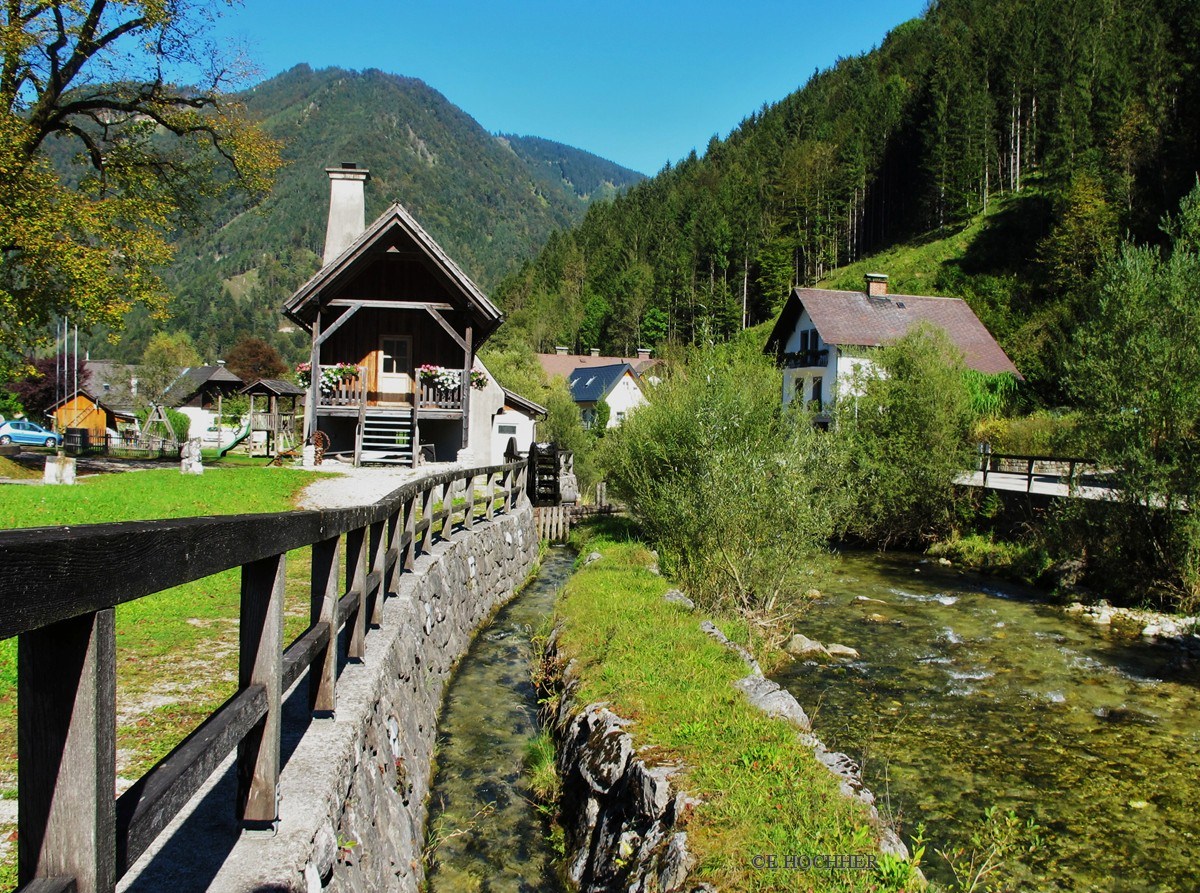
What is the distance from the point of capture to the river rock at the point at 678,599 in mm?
11500

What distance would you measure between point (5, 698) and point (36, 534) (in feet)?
17.1

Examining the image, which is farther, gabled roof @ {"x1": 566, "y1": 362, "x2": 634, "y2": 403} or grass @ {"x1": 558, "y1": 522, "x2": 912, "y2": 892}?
gabled roof @ {"x1": 566, "y1": 362, "x2": 634, "y2": 403}

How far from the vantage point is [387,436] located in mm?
23859

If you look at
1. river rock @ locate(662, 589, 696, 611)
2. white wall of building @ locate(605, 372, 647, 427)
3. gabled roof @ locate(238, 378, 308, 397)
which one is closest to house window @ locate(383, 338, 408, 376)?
gabled roof @ locate(238, 378, 308, 397)

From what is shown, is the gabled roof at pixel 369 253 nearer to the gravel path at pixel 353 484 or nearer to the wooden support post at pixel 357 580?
the gravel path at pixel 353 484

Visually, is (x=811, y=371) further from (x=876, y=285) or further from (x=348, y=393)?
(x=348, y=393)

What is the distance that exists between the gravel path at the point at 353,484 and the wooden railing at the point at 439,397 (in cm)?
190

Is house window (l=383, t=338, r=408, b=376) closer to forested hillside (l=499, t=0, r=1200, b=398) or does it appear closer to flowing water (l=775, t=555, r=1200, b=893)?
forested hillside (l=499, t=0, r=1200, b=398)

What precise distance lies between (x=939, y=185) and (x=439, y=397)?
67125 millimetres

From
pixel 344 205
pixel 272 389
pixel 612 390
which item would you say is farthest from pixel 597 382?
pixel 344 205

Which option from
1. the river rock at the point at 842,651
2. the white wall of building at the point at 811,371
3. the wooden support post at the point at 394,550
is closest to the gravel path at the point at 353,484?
the wooden support post at the point at 394,550

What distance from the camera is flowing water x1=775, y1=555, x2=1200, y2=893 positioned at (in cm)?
729

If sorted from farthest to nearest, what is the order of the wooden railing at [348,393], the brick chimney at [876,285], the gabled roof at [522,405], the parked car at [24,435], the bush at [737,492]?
the brick chimney at [876,285], the parked car at [24,435], the gabled roof at [522,405], the wooden railing at [348,393], the bush at [737,492]

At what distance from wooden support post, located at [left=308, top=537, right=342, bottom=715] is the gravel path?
8141 mm
